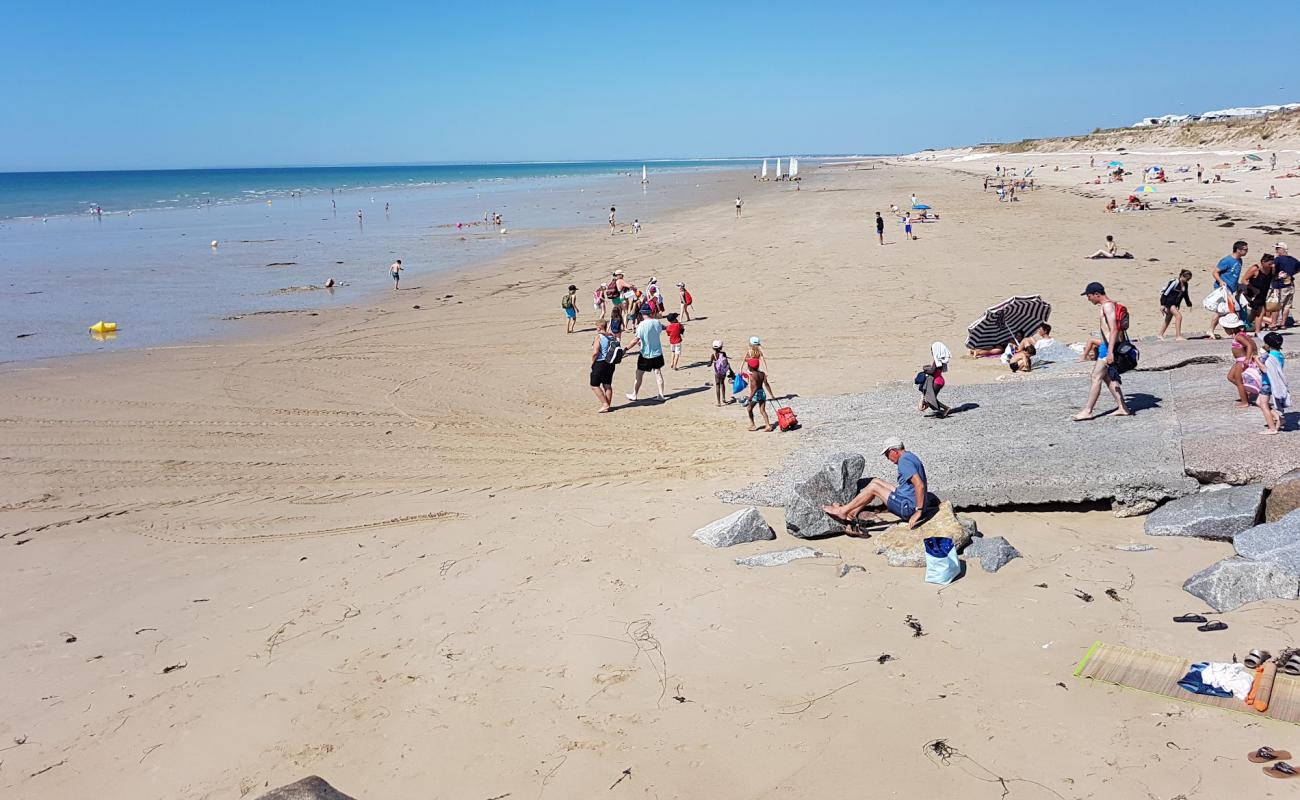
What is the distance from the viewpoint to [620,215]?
1951 inches

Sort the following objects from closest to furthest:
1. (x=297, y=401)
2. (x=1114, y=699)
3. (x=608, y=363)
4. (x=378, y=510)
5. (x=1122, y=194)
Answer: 1. (x=1114, y=699)
2. (x=378, y=510)
3. (x=608, y=363)
4. (x=297, y=401)
5. (x=1122, y=194)

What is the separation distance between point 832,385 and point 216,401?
9.94 meters

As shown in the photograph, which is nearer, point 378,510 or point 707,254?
point 378,510

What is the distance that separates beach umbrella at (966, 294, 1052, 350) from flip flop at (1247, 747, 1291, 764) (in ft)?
32.9

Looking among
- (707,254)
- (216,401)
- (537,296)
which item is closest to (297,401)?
(216,401)

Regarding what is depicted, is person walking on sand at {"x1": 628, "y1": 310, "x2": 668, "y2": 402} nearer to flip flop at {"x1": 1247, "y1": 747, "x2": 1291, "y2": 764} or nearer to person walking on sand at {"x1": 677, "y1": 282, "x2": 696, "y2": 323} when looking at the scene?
person walking on sand at {"x1": 677, "y1": 282, "x2": 696, "y2": 323}

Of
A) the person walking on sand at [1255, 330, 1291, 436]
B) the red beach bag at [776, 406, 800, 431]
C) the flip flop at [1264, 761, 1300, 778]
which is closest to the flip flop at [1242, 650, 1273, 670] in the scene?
the flip flop at [1264, 761, 1300, 778]

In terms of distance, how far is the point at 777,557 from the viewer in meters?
7.38

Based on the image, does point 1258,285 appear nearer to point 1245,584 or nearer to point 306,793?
point 1245,584

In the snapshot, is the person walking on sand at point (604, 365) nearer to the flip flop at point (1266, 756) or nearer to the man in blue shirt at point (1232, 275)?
the man in blue shirt at point (1232, 275)

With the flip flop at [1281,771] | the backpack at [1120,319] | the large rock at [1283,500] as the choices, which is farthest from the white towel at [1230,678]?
the backpack at [1120,319]

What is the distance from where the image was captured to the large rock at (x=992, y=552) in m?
6.81

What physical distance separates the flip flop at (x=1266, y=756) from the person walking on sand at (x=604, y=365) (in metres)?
9.59

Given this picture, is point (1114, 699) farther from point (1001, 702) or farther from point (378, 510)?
point (378, 510)
